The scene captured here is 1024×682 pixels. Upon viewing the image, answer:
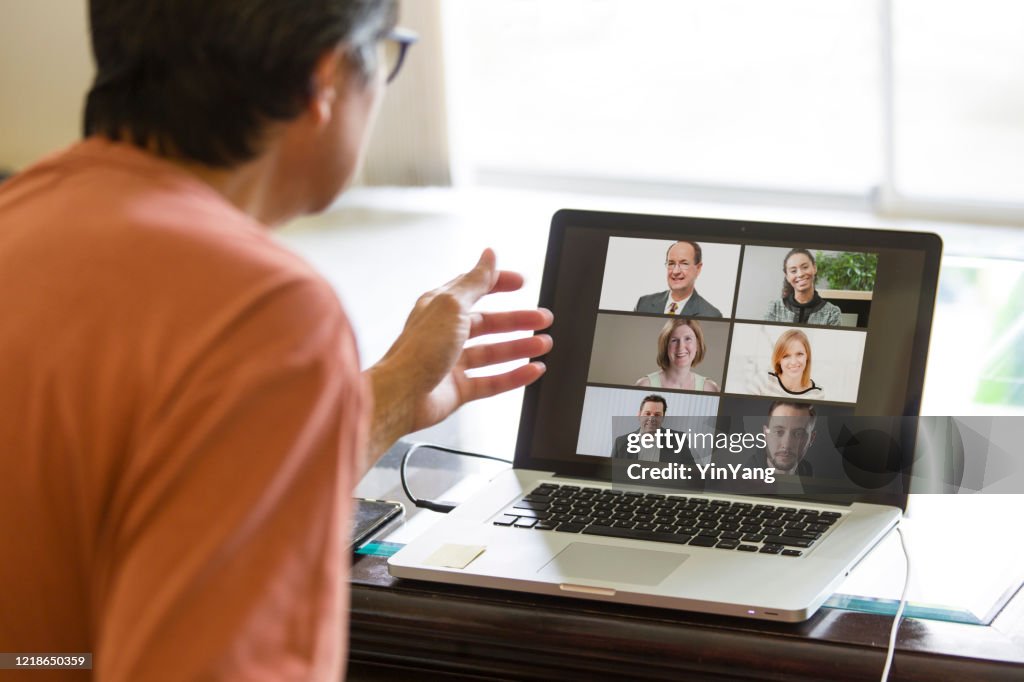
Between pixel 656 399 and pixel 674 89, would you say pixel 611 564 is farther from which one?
pixel 674 89

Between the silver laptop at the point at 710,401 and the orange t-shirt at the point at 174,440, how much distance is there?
35 centimetres

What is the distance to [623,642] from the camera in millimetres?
872

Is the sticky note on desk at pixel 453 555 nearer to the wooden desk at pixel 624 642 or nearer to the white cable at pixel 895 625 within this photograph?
the wooden desk at pixel 624 642

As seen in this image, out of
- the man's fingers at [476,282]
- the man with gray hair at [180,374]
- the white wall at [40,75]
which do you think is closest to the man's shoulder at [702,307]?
the man's fingers at [476,282]

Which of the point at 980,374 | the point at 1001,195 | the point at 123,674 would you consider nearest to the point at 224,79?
the point at 123,674

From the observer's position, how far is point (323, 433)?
0.62 meters

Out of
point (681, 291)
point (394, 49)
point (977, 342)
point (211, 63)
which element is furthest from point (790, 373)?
point (977, 342)

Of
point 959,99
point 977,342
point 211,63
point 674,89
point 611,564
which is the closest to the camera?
point 211,63

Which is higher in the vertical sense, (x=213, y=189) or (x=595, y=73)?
(x=595, y=73)

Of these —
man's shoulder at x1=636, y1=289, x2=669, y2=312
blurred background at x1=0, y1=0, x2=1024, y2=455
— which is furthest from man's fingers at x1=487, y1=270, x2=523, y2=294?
blurred background at x1=0, y1=0, x2=1024, y2=455

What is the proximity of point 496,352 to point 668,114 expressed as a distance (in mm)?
4818

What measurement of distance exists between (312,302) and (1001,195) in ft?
16.5

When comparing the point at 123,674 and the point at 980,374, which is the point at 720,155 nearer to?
the point at 980,374

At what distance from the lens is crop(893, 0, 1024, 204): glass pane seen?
16.7ft
